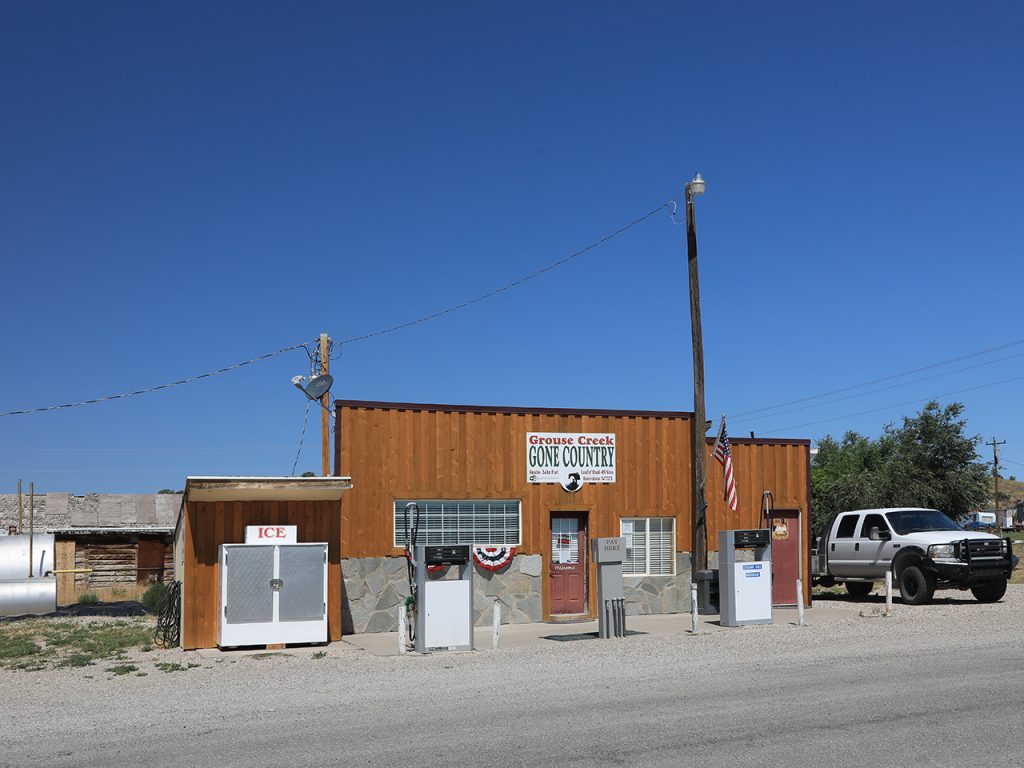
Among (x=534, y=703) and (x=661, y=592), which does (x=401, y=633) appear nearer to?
(x=534, y=703)

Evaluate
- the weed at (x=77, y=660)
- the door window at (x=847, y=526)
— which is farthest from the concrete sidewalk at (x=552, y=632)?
the door window at (x=847, y=526)

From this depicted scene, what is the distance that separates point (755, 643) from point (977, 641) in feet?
10.2

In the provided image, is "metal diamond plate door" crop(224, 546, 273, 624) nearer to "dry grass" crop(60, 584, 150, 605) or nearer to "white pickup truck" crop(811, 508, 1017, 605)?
"white pickup truck" crop(811, 508, 1017, 605)

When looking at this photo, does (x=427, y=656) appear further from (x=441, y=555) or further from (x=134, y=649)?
(x=134, y=649)

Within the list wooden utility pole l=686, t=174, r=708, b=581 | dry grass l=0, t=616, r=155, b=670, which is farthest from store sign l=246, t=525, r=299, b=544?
wooden utility pole l=686, t=174, r=708, b=581

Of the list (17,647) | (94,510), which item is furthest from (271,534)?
(94,510)

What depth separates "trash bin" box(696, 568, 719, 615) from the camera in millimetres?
20734

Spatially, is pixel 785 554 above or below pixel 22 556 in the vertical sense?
below

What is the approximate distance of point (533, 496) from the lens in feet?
70.6

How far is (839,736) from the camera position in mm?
8789

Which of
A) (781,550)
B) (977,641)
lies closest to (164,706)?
(977,641)

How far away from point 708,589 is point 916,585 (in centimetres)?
520

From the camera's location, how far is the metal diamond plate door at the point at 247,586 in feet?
54.4

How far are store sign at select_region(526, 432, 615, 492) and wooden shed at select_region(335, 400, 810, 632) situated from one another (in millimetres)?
20
